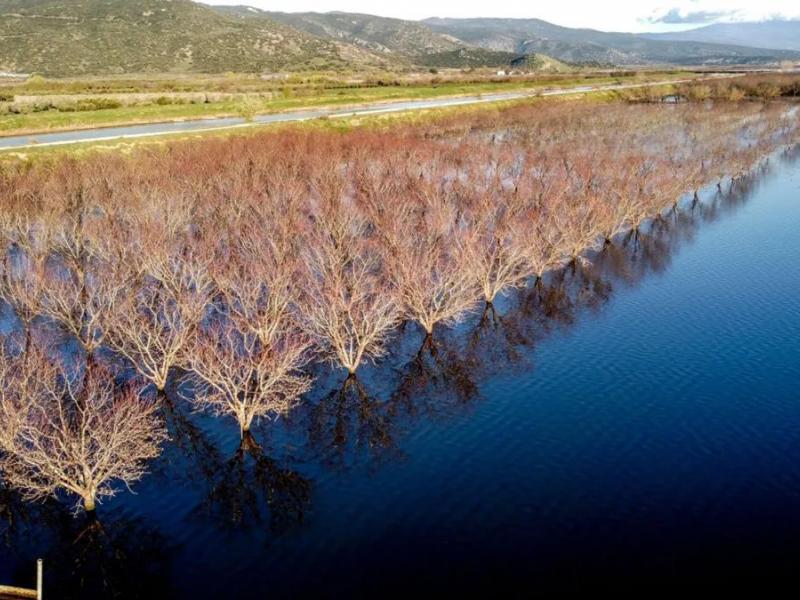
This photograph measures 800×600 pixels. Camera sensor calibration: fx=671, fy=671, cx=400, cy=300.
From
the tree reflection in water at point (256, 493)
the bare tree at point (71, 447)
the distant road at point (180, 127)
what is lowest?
the tree reflection in water at point (256, 493)

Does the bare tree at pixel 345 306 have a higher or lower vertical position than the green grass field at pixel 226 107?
lower

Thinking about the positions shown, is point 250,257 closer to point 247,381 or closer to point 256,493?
point 247,381

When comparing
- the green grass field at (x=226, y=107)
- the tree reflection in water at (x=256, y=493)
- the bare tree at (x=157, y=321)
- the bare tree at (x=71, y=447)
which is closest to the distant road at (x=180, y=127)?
the green grass field at (x=226, y=107)

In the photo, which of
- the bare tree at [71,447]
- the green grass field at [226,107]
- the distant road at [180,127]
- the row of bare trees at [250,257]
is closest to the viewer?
the bare tree at [71,447]

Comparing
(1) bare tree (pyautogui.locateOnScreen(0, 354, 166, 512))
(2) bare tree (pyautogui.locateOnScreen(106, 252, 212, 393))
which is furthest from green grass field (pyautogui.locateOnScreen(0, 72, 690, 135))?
(1) bare tree (pyautogui.locateOnScreen(0, 354, 166, 512))

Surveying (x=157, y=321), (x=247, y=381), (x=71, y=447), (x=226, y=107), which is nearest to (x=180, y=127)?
(x=226, y=107)

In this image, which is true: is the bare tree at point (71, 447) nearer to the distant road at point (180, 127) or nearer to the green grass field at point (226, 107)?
the distant road at point (180, 127)
